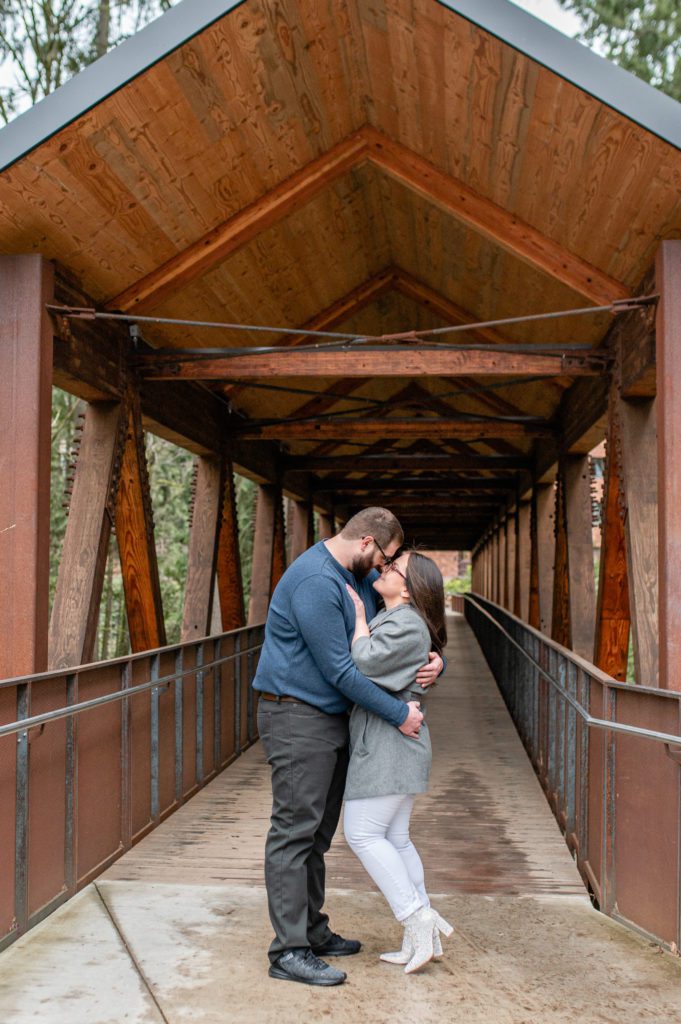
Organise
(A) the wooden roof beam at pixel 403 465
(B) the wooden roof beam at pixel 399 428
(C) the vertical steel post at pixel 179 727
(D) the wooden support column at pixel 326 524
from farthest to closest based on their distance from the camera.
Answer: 1. (D) the wooden support column at pixel 326 524
2. (A) the wooden roof beam at pixel 403 465
3. (B) the wooden roof beam at pixel 399 428
4. (C) the vertical steel post at pixel 179 727

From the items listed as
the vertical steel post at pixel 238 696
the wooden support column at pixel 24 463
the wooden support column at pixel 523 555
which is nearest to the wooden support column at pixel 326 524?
the wooden support column at pixel 523 555

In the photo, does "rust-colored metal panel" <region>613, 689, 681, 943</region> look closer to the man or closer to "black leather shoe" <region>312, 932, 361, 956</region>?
the man

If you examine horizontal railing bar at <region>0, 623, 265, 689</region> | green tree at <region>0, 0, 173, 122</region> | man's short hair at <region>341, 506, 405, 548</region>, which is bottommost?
horizontal railing bar at <region>0, 623, 265, 689</region>

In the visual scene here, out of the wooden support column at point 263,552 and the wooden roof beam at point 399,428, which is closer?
the wooden roof beam at point 399,428

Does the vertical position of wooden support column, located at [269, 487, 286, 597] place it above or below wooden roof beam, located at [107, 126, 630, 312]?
below

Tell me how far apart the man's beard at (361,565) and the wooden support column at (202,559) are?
5554 mm

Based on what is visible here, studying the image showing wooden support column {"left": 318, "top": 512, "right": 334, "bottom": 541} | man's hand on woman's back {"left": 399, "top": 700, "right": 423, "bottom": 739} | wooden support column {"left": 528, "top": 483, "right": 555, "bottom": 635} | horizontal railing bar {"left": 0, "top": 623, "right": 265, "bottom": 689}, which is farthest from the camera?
wooden support column {"left": 318, "top": 512, "right": 334, "bottom": 541}

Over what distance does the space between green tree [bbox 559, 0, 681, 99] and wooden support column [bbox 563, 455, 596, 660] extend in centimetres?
946

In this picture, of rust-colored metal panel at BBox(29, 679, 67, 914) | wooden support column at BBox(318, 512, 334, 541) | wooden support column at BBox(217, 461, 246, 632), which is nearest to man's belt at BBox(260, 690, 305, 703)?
rust-colored metal panel at BBox(29, 679, 67, 914)

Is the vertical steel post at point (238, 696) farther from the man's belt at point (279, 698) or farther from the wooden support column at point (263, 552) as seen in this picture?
the wooden support column at point (263, 552)

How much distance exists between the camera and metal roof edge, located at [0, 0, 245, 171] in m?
4.45

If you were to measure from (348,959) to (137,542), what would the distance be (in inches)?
150

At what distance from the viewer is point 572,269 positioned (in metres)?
5.69

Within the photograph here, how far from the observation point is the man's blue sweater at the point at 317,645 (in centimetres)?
305
